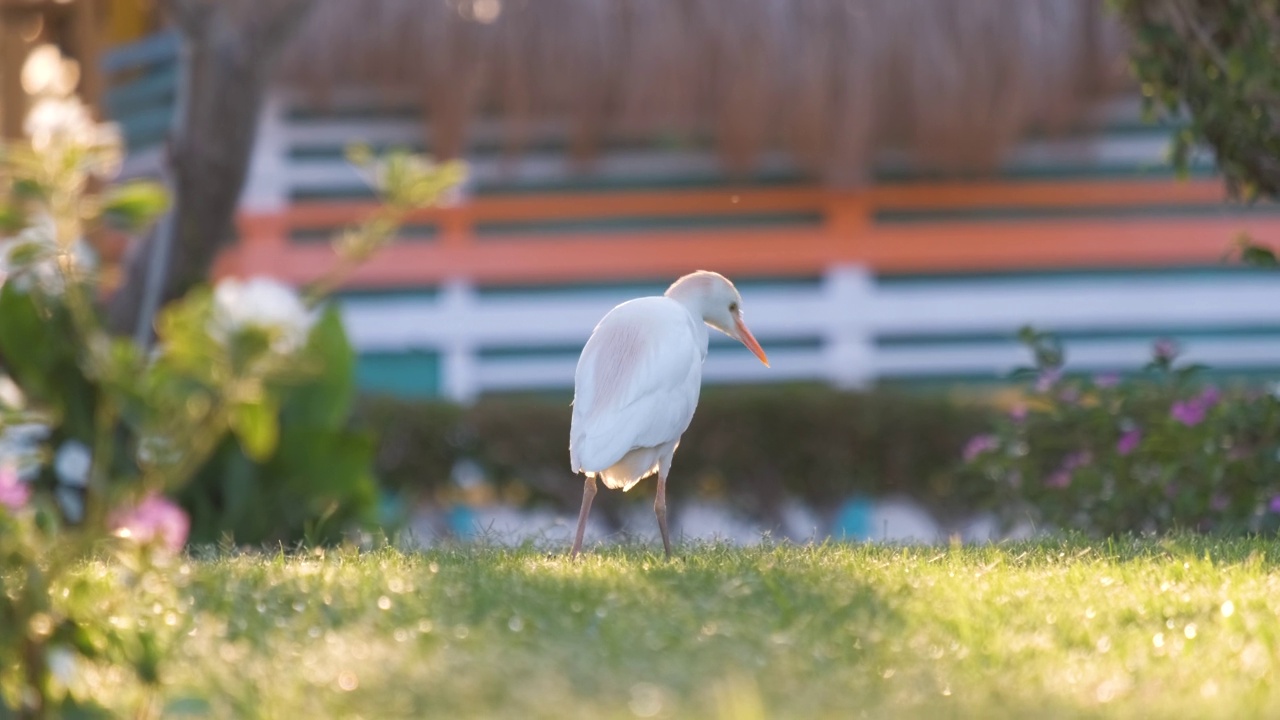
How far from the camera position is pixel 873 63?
1066 cm

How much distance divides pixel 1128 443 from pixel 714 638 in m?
3.25

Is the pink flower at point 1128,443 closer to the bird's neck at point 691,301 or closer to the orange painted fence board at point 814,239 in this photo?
the bird's neck at point 691,301

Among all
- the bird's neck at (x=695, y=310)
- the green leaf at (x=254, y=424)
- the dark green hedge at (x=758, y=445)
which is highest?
the green leaf at (x=254, y=424)

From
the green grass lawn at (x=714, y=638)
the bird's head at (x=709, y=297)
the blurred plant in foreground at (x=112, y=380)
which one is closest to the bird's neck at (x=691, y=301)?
the bird's head at (x=709, y=297)

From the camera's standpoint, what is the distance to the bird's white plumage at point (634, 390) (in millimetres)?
4957

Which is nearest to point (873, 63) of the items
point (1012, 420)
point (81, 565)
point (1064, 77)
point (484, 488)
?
point (1064, 77)

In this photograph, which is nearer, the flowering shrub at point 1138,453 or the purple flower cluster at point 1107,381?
the flowering shrub at point 1138,453

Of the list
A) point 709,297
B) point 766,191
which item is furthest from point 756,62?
point 709,297

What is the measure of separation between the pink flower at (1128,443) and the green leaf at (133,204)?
4419 mm

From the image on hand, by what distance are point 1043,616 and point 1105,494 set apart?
8.91 feet

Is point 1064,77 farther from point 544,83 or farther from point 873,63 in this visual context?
point 544,83

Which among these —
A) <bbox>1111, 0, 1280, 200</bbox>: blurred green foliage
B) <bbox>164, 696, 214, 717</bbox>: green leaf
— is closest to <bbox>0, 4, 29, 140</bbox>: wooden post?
<bbox>1111, 0, 1280, 200</bbox>: blurred green foliage

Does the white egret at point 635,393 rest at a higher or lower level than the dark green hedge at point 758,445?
higher

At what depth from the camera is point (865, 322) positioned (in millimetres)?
11227
